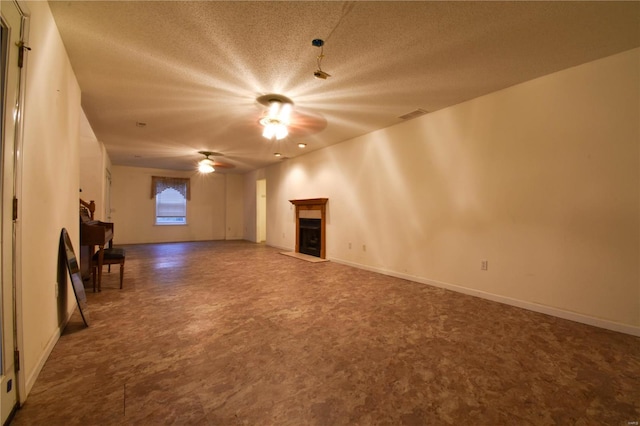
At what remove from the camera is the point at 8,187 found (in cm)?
137

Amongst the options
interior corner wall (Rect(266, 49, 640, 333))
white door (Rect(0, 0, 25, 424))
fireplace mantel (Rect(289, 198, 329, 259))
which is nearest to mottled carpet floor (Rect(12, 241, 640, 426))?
white door (Rect(0, 0, 25, 424))

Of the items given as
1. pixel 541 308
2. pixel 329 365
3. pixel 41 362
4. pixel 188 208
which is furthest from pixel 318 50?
pixel 188 208

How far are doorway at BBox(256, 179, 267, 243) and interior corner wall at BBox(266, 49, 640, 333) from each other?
532 centimetres

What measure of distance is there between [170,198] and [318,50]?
861 centimetres

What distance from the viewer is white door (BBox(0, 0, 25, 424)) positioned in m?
1.33

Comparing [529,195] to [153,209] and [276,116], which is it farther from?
[153,209]

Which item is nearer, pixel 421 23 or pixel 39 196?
pixel 39 196

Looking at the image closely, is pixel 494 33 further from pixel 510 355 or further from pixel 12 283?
pixel 12 283

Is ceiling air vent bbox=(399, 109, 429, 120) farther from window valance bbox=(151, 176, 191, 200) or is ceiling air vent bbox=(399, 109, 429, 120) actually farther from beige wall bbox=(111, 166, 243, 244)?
window valance bbox=(151, 176, 191, 200)

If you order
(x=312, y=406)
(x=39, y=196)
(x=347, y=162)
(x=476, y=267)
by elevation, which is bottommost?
(x=312, y=406)

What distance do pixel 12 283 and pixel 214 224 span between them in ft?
29.0

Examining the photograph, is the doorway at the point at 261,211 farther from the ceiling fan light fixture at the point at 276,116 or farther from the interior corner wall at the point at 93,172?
the ceiling fan light fixture at the point at 276,116

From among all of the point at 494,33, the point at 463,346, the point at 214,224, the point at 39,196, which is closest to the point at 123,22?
the point at 39,196

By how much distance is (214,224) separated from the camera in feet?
32.7
